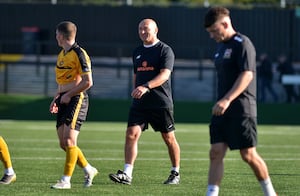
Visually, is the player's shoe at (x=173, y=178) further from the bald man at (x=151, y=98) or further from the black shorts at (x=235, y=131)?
the black shorts at (x=235, y=131)

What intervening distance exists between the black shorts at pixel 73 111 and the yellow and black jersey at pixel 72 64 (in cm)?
23

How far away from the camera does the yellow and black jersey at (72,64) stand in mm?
12172

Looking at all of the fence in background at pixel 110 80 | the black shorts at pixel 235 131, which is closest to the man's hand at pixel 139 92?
the black shorts at pixel 235 131

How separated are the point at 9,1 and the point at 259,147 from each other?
27443 millimetres

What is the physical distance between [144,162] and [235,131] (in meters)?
5.92

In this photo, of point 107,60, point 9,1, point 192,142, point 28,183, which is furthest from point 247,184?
point 9,1

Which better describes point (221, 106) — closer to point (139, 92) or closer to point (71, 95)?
point (139, 92)

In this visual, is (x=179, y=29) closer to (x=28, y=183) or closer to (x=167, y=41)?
(x=167, y=41)

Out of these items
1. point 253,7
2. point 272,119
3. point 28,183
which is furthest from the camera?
point 253,7

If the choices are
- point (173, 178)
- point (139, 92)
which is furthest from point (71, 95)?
point (173, 178)

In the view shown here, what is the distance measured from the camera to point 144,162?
15.8 meters

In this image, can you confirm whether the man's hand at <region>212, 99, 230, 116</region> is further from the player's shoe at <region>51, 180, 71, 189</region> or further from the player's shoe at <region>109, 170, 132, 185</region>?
the player's shoe at <region>109, 170, 132, 185</region>

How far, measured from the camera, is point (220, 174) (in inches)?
395

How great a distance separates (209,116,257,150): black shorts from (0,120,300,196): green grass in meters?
1.81
